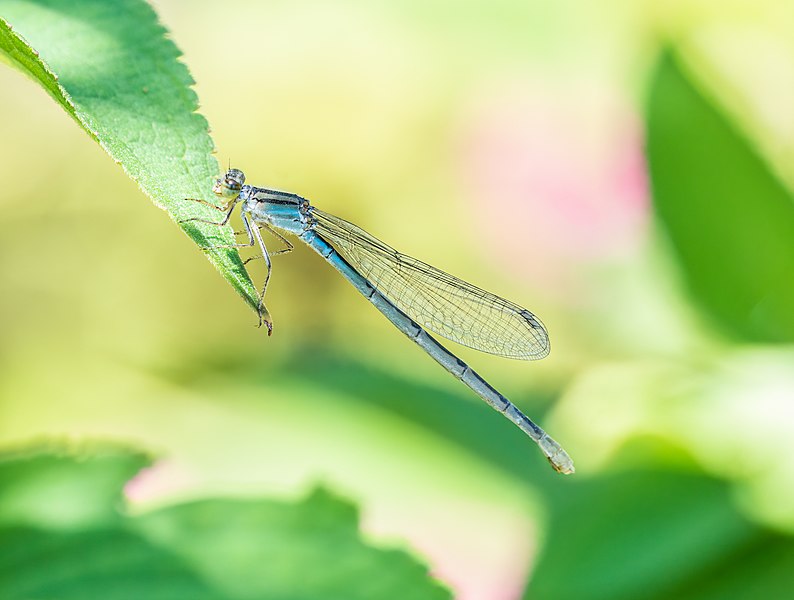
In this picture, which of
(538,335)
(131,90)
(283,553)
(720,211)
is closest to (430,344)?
(538,335)

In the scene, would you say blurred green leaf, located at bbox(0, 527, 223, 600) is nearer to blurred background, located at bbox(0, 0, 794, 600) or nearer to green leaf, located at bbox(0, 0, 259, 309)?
green leaf, located at bbox(0, 0, 259, 309)

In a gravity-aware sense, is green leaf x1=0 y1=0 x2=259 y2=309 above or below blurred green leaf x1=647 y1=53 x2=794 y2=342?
below

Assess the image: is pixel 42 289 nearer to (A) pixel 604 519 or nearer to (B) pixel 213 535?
(B) pixel 213 535

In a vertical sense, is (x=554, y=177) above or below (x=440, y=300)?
above

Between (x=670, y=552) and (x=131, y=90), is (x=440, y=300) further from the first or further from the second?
(x=131, y=90)

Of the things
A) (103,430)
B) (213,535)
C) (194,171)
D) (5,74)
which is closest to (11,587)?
(213,535)

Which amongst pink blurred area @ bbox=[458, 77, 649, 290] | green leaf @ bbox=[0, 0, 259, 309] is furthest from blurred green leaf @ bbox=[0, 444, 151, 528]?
pink blurred area @ bbox=[458, 77, 649, 290]

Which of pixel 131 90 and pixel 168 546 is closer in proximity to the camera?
pixel 131 90
